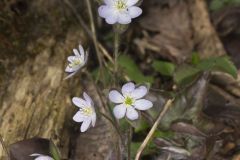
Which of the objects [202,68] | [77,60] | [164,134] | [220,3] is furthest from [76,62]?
[220,3]

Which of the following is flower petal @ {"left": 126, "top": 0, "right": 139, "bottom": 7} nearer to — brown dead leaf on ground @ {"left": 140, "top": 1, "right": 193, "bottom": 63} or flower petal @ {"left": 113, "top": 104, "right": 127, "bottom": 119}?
flower petal @ {"left": 113, "top": 104, "right": 127, "bottom": 119}

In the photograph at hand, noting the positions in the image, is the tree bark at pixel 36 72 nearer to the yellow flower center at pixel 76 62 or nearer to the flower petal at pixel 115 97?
the yellow flower center at pixel 76 62

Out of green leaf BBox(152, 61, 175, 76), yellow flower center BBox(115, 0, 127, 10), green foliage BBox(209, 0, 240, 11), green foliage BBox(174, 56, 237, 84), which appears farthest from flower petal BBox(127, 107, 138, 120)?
green foliage BBox(209, 0, 240, 11)

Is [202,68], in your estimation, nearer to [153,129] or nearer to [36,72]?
[153,129]

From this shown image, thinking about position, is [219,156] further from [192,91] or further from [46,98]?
[46,98]

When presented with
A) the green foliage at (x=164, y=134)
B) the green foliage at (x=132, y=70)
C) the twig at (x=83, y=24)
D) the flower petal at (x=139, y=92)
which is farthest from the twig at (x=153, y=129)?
the twig at (x=83, y=24)
